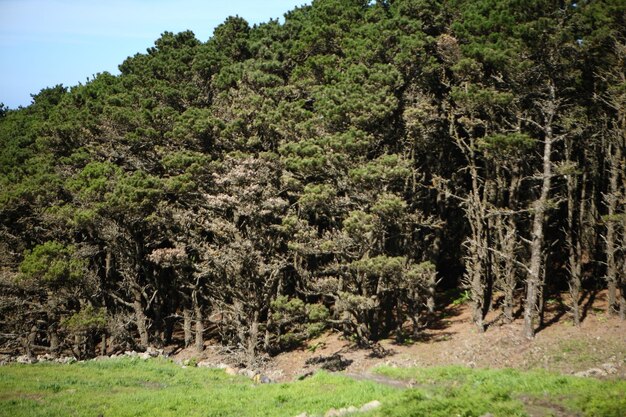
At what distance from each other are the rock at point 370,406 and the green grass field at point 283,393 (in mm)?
334

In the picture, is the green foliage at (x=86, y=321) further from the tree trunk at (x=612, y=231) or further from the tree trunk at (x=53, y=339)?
the tree trunk at (x=612, y=231)

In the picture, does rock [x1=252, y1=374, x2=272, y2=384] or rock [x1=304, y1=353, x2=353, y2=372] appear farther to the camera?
rock [x1=304, y1=353, x2=353, y2=372]

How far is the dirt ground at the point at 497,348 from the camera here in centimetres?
1997

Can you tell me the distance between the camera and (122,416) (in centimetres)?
1502

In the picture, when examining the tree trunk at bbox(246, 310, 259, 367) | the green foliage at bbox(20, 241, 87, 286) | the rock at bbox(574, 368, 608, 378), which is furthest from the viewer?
the tree trunk at bbox(246, 310, 259, 367)

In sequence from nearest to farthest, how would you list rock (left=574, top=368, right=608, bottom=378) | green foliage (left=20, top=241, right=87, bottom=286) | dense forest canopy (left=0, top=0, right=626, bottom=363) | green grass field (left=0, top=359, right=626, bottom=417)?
green grass field (left=0, top=359, right=626, bottom=417), rock (left=574, top=368, right=608, bottom=378), dense forest canopy (left=0, top=0, right=626, bottom=363), green foliage (left=20, top=241, right=87, bottom=286)

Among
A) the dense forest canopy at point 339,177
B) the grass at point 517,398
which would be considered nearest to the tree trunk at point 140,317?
the dense forest canopy at point 339,177

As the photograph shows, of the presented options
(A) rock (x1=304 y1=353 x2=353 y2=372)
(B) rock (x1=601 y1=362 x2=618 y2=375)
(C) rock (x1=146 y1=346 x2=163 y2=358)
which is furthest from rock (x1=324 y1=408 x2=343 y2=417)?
(C) rock (x1=146 y1=346 x2=163 y2=358)

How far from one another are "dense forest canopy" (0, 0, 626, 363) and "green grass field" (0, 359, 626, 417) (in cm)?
516

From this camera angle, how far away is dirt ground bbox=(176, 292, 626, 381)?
20.0 meters

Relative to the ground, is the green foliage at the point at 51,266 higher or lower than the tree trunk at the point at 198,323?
higher

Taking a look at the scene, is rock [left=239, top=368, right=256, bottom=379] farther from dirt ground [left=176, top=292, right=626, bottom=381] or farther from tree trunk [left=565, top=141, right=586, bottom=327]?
tree trunk [left=565, top=141, right=586, bottom=327]

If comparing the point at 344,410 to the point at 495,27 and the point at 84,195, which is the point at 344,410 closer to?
the point at 495,27

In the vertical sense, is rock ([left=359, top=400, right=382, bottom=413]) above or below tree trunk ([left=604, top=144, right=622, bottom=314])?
below
